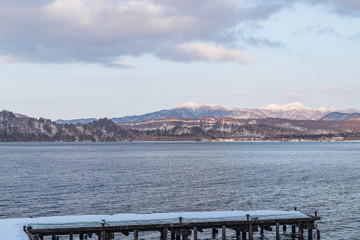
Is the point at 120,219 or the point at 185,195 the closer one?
the point at 120,219

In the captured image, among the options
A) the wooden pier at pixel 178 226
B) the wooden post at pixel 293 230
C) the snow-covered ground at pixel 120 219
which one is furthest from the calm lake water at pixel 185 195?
the snow-covered ground at pixel 120 219

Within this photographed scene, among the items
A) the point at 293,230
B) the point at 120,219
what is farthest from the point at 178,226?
the point at 293,230

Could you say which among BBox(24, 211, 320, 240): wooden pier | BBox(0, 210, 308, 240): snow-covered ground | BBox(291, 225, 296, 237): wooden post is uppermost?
BBox(0, 210, 308, 240): snow-covered ground

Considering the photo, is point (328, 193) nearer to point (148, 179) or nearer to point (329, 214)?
point (329, 214)

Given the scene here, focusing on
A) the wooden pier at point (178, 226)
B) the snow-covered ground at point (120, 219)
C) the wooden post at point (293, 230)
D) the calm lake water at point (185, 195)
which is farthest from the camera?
the calm lake water at point (185, 195)

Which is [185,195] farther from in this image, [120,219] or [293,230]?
[120,219]

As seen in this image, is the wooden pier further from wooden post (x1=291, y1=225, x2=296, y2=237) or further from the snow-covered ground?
wooden post (x1=291, y1=225, x2=296, y2=237)

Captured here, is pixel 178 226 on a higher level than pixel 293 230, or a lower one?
higher

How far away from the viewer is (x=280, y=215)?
152 ft

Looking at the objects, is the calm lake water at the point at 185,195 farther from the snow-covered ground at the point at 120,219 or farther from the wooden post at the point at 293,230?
the snow-covered ground at the point at 120,219

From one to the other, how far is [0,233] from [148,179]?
6370 centimetres

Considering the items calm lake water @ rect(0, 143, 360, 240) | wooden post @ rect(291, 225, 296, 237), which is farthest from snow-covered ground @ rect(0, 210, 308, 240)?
calm lake water @ rect(0, 143, 360, 240)

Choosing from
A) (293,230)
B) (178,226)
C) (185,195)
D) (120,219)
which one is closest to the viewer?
(178,226)

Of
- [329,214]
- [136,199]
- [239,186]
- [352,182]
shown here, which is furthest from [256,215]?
[352,182]
